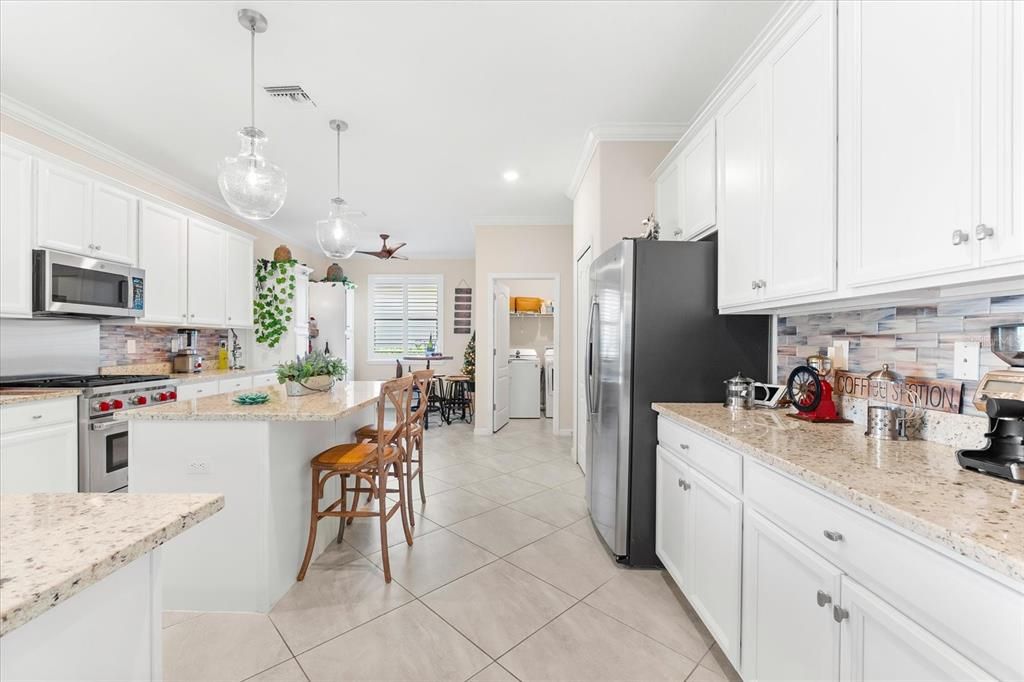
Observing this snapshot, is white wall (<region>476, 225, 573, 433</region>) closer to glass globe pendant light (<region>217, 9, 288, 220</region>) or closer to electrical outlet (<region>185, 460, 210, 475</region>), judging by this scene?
glass globe pendant light (<region>217, 9, 288, 220</region>)

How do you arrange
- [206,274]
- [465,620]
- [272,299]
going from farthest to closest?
1. [272,299]
2. [206,274]
3. [465,620]

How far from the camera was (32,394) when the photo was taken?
2.47 metres

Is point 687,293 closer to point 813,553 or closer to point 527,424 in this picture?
point 813,553

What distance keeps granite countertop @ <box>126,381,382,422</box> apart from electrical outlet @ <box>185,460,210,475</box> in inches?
7.7

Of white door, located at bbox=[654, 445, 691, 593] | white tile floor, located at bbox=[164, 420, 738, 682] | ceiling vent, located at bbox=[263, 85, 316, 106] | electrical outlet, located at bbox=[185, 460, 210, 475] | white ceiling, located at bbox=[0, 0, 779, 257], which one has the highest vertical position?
white ceiling, located at bbox=[0, 0, 779, 257]

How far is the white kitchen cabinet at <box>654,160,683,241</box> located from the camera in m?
2.78

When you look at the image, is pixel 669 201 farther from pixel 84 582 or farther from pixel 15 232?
pixel 15 232

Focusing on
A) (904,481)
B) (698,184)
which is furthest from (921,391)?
(698,184)

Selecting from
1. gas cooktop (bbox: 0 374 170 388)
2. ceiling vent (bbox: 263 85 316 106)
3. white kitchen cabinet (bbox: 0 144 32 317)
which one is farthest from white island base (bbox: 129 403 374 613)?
ceiling vent (bbox: 263 85 316 106)

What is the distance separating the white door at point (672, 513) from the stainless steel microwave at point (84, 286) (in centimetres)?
393

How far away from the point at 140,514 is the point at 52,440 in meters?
2.80

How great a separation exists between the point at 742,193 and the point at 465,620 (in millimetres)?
2303

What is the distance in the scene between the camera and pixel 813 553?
1.11m

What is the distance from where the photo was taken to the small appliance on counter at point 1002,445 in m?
1.03
